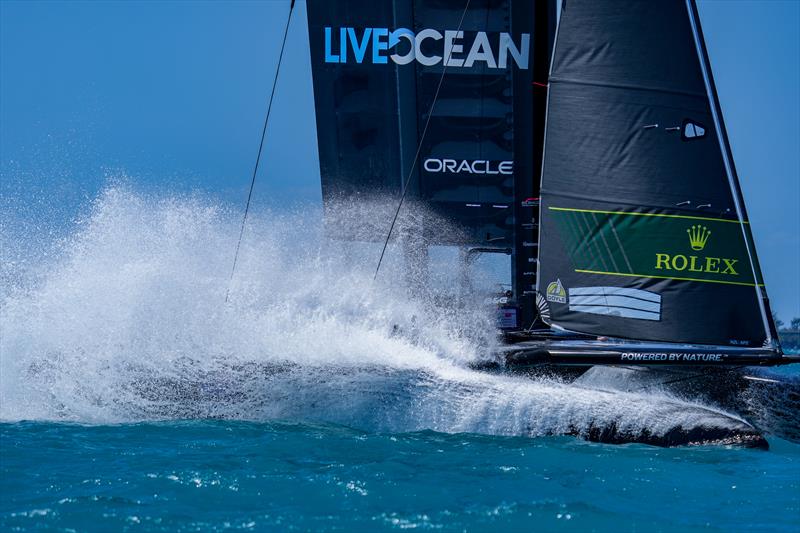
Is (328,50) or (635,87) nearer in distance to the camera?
(635,87)

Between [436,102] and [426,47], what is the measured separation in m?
0.77

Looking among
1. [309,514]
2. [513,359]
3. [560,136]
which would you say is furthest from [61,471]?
[560,136]

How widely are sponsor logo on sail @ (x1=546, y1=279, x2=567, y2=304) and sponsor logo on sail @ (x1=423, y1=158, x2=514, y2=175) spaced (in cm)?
350

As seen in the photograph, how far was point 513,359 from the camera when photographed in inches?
297

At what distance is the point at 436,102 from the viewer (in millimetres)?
11633

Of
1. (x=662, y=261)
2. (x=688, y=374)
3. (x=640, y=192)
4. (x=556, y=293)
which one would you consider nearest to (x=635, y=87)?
(x=640, y=192)

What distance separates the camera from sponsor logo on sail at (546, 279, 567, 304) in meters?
8.30

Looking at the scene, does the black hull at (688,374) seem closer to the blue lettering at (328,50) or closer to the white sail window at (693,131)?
the white sail window at (693,131)

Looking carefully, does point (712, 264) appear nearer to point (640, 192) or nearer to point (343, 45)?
point (640, 192)

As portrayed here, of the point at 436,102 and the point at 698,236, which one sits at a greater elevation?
the point at 436,102

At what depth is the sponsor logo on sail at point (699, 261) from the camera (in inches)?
312

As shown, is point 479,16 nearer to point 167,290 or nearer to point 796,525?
point 167,290

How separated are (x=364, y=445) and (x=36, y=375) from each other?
3.33 metres

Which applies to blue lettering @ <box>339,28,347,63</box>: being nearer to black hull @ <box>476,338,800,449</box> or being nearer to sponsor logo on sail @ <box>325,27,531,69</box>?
sponsor logo on sail @ <box>325,27,531,69</box>
